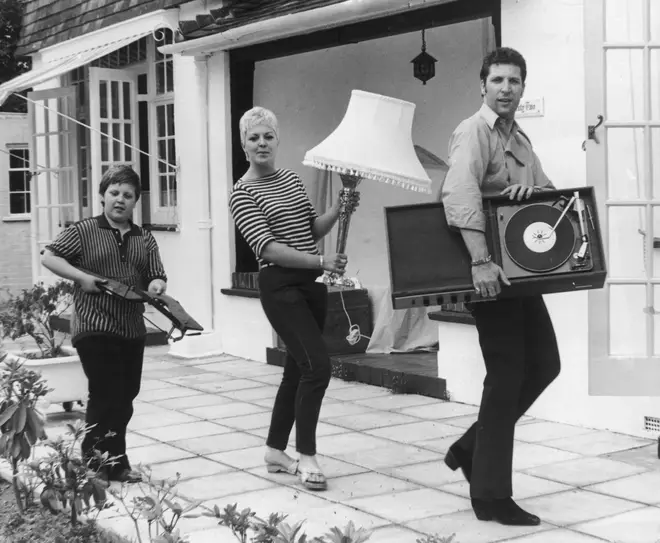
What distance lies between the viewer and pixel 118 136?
38.4 feet

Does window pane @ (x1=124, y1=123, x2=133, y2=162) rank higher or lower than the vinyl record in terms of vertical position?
higher

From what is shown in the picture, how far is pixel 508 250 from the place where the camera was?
4410 millimetres

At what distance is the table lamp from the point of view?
502cm

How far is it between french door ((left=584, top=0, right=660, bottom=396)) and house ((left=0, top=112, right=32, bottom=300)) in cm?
1402

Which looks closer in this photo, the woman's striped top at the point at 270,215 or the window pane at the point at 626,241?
the woman's striped top at the point at 270,215

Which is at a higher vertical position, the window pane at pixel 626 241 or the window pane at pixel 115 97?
the window pane at pixel 115 97

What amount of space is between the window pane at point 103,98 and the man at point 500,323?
7.59m

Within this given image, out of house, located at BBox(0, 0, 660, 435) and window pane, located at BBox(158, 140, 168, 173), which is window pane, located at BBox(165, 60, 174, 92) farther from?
window pane, located at BBox(158, 140, 168, 173)

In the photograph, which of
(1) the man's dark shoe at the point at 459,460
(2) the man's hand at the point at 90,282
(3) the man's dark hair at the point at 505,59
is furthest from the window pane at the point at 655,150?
(2) the man's hand at the point at 90,282

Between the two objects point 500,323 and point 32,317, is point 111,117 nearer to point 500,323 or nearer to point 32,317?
point 32,317

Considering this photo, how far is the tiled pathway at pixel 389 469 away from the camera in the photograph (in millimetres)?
4590

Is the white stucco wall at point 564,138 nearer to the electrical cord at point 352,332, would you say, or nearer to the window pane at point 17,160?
the electrical cord at point 352,332

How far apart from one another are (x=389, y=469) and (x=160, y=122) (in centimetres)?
686

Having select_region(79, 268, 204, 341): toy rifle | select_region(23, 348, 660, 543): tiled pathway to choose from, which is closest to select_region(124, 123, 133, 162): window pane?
select_region(23, 348, 660, 543): tiled pathway
